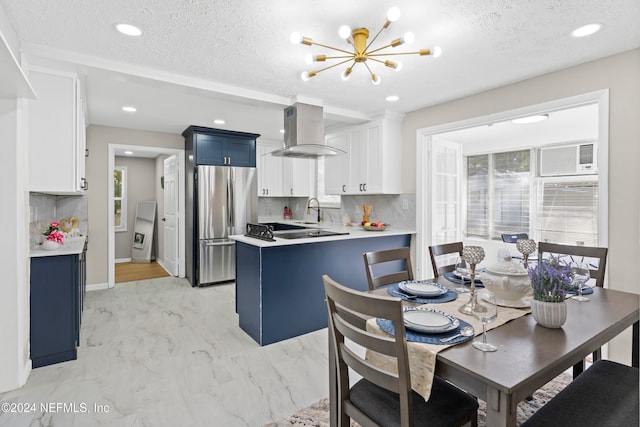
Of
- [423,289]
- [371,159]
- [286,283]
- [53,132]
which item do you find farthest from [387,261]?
[53,132]

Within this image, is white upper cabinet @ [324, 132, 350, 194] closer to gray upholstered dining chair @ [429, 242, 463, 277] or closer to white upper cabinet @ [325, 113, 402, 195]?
white upper cabinet @ [325, 113, 402, 195]

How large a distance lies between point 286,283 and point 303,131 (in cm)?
160

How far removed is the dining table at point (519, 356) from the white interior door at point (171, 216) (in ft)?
15.5

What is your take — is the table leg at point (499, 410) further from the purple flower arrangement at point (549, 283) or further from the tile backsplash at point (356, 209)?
the tile backsplash at point (356, 209)

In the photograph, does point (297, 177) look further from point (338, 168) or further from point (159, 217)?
point (159, 217)

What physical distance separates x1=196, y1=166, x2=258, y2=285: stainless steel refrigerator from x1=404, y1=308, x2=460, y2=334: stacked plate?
4099 mm

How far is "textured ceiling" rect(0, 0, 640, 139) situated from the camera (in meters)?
1.92

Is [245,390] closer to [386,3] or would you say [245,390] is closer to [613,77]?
[386,3]

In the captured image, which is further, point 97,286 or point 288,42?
point 97,286

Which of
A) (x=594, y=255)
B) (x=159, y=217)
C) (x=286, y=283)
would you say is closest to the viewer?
(x=594, y=255)

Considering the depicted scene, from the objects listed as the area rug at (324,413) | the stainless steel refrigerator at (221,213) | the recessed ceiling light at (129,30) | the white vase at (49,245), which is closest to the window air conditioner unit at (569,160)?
the area rug at (324,413)

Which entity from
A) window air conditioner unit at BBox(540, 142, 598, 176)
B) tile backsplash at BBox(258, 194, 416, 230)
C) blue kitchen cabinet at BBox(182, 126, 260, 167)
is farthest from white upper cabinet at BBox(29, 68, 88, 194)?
window air conditioner unit at BBox(540, 142, 598, 176)

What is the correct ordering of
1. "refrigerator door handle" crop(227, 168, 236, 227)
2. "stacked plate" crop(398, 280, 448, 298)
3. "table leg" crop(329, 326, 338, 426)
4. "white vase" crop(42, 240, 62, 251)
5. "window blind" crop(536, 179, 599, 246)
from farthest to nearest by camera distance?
"refrigerator door handle" crop(227, 168, 236, 227), "window blind" crop(536, 179, 599, 246), "white vase" crop(42, 240, 62, 251), "stacked plate" crop(398, 280, 448, 298), "table leg" crop(329, 326, 338, 426)

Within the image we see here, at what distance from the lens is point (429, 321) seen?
1.40 meters
